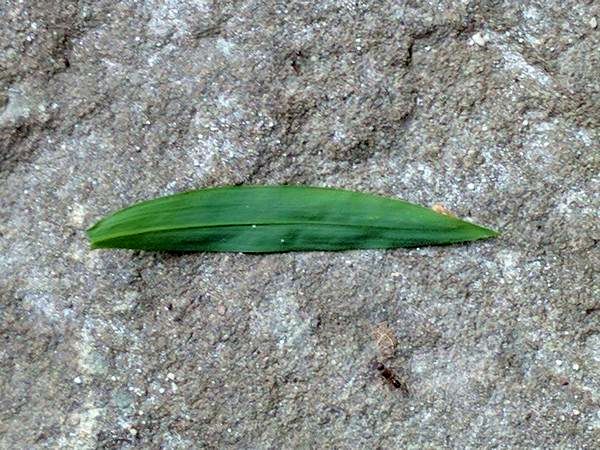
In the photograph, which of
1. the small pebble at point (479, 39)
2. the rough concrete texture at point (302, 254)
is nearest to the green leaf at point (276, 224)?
the rough concrete texture at point (302, 254)

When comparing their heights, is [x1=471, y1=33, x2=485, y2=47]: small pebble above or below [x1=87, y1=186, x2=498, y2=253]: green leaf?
above

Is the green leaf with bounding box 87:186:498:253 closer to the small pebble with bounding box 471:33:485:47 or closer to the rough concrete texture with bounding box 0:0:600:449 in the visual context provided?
the rough concrete texture with bounding box 0:0:600:449

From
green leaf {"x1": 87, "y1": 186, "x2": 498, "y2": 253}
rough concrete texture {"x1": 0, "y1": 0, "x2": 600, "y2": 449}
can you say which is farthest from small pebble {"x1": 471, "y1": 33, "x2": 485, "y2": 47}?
green leaf {"x1": 87, "y1": 186, "x2": 498, "y2": 253}

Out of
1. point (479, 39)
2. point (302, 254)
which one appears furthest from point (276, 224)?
point (479, 39)

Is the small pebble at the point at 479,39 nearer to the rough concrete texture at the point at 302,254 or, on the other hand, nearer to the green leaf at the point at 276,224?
the rough concrete texture at the point at 302,254

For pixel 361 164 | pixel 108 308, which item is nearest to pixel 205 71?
pixel 361 164

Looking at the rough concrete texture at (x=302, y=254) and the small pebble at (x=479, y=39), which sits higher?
the small pebble at (x=479, y=39)

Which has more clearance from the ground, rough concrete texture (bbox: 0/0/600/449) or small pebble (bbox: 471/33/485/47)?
small pebble (bbox: 471/33/485/47)
